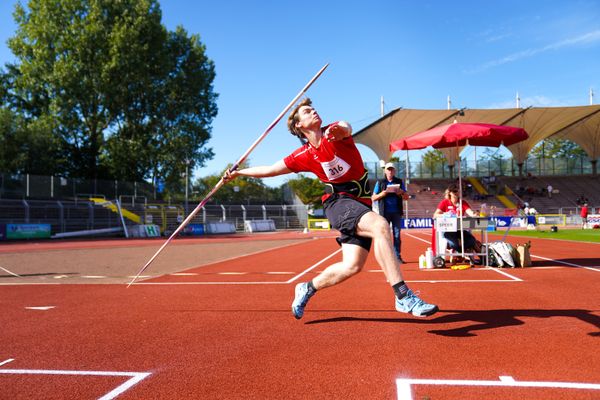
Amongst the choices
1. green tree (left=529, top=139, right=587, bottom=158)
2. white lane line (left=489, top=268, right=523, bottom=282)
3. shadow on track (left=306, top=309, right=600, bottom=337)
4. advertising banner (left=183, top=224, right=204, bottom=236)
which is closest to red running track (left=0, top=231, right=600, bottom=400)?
shadow on track (left=306, top=309, right=600, bottom=337)

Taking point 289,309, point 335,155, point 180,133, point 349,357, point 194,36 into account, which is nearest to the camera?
point 349,357

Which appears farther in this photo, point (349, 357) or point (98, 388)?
point (349, 357)

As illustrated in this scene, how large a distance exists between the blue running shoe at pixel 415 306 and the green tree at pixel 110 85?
3853cm

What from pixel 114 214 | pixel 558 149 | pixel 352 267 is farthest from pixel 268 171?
pixel 558 149

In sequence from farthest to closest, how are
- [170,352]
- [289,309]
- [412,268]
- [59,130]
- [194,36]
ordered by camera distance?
[194,36] < [59,130] < [412,268] < [289,309] < [170,352]

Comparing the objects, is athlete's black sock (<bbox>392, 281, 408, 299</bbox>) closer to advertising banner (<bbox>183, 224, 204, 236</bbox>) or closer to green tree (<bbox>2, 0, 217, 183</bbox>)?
advertising banner (<bbox>183, 224, 204, 236</bbox>)

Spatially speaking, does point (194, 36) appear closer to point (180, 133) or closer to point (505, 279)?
point (180, 133)

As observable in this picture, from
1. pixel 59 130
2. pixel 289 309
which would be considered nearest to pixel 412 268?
pixel 289 309

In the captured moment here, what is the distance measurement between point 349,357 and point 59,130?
140ft

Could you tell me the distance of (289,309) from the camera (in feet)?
16.5

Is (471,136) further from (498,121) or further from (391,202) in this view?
(498,121)

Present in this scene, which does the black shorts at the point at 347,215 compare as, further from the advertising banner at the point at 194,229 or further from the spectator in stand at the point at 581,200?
the spectator in stand at the point at 581,200

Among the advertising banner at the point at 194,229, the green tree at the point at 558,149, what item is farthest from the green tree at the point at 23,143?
the green tree at the point at 558,149

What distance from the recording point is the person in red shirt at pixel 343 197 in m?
3.84
